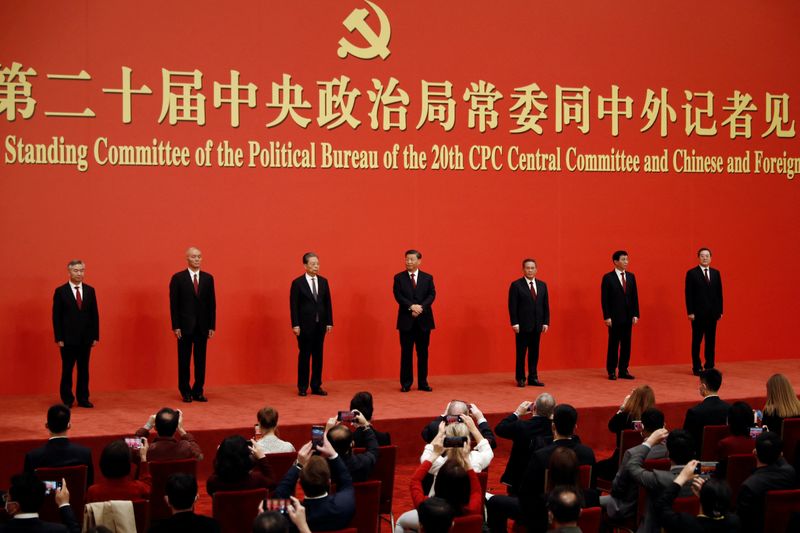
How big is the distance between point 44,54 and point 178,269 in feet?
7.12

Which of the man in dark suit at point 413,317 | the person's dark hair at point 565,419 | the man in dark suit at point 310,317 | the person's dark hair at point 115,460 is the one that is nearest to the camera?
the person's dark hair at point 115,460

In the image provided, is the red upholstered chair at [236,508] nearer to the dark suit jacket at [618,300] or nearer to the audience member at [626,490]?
the audience member at [626,490]

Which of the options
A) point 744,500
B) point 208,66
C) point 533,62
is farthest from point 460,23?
point 744,500

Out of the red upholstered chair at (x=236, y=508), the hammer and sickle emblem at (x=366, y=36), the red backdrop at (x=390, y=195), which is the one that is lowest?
the red upholstered chair at (x=236, y=508)

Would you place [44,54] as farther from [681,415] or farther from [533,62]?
[681,415]

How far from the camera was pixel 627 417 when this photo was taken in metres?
5.73

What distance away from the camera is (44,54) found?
28.8 feet

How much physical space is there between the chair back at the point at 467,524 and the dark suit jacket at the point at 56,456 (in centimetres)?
215

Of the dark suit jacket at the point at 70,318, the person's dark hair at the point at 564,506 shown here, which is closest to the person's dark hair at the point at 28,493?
the person's dark hair at the point at 564,506

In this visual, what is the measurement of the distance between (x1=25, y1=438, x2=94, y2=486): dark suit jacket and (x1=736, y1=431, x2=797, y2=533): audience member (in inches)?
120

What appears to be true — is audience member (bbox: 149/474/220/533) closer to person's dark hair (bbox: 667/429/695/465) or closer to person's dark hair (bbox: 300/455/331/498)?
person's dark hair (bbox: 300/455/331/498)

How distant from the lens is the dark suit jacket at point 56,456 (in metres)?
4.86

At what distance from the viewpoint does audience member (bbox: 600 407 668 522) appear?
185 inches

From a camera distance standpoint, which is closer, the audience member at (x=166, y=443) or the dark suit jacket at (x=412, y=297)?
the audience member at (x=166, y=443)
